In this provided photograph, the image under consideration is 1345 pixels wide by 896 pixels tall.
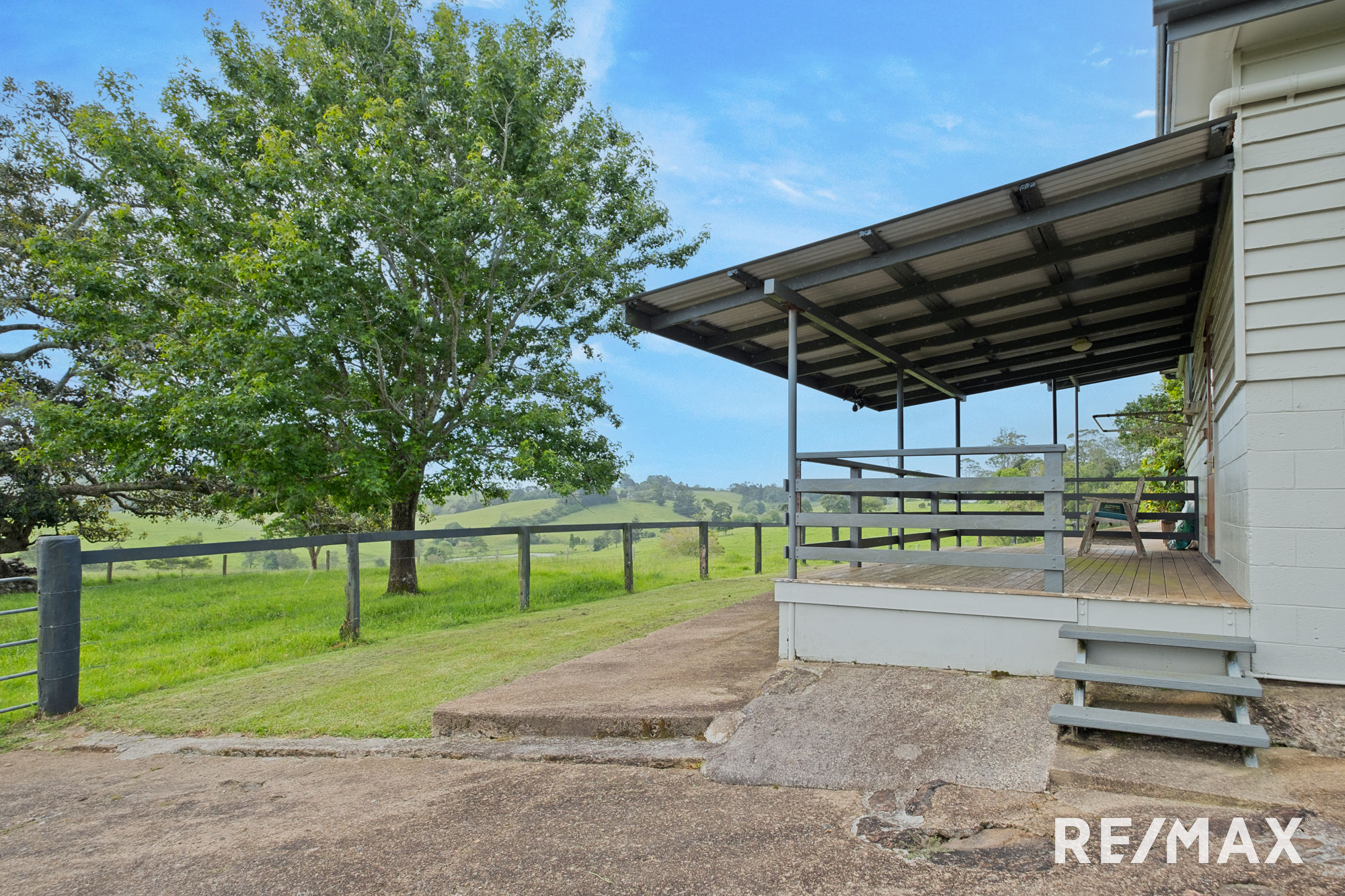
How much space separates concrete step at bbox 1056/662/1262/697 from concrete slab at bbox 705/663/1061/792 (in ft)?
0.79

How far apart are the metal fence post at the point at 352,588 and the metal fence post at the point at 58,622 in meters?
2.20

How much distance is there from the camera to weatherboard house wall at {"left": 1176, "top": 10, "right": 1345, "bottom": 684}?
11.3 ft

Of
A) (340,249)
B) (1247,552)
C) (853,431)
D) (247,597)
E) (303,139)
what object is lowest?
(247,597)

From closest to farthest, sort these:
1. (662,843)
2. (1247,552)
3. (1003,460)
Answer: (662,843) → (1247,552) → (1003,460)

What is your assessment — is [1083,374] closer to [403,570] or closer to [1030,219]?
[1030,219]

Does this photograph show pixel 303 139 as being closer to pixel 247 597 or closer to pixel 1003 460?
pixel 247 597

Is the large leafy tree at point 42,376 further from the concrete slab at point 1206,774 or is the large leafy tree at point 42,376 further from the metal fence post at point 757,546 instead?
the concrete slab at point 1206,774

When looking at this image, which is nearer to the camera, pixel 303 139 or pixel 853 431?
pixel 853 431

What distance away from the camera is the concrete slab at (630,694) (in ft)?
12.3

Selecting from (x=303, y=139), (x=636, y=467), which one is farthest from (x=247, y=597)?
(x=303, y=139)

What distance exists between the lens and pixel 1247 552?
3654mm

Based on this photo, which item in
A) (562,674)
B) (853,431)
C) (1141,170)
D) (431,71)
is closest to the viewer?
(1141,170)

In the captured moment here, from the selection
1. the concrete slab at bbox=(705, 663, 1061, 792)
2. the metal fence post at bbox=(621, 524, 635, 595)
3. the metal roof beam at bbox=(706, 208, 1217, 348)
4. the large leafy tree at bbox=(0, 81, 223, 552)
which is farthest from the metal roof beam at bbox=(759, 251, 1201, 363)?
the large leafy tree at bbox=(0, 81, 223, 552)

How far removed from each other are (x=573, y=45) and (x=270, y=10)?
5556 millimetres
